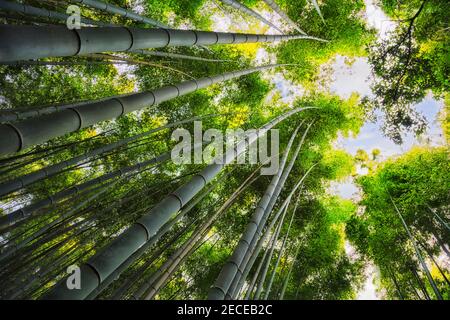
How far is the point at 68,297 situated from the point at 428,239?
7217mm

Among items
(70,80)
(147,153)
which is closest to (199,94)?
(147,153)

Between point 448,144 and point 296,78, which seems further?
point 296,78

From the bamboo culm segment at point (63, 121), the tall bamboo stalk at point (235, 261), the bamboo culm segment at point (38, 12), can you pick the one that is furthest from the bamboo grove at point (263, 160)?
the bamboo culm segment at point (63, 121)

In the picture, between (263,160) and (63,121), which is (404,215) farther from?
(63,121)

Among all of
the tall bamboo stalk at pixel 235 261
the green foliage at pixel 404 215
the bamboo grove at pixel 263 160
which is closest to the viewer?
the tall bamboo stalk at pixel 235 261

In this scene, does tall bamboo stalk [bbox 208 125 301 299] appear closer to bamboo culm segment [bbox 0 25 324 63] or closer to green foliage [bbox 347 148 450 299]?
bamboo culm segment [bbox 0 25 324 63]

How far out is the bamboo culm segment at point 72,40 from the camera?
110 centimetres

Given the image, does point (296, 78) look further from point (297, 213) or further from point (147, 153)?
point (147, 153)

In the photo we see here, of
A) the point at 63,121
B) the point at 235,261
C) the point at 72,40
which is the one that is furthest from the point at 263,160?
the point at 72,40

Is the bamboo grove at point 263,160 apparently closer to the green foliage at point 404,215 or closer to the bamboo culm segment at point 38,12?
the green foliage at point 404,215

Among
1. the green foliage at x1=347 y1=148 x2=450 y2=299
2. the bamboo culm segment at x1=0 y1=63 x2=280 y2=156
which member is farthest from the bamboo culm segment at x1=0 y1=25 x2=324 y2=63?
the green foliage at x1=347 y1=148 x2=450 y2=299

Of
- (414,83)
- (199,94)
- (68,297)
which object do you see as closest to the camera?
(68,297)

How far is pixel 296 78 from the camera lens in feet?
26.9

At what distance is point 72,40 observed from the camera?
1.34 m
